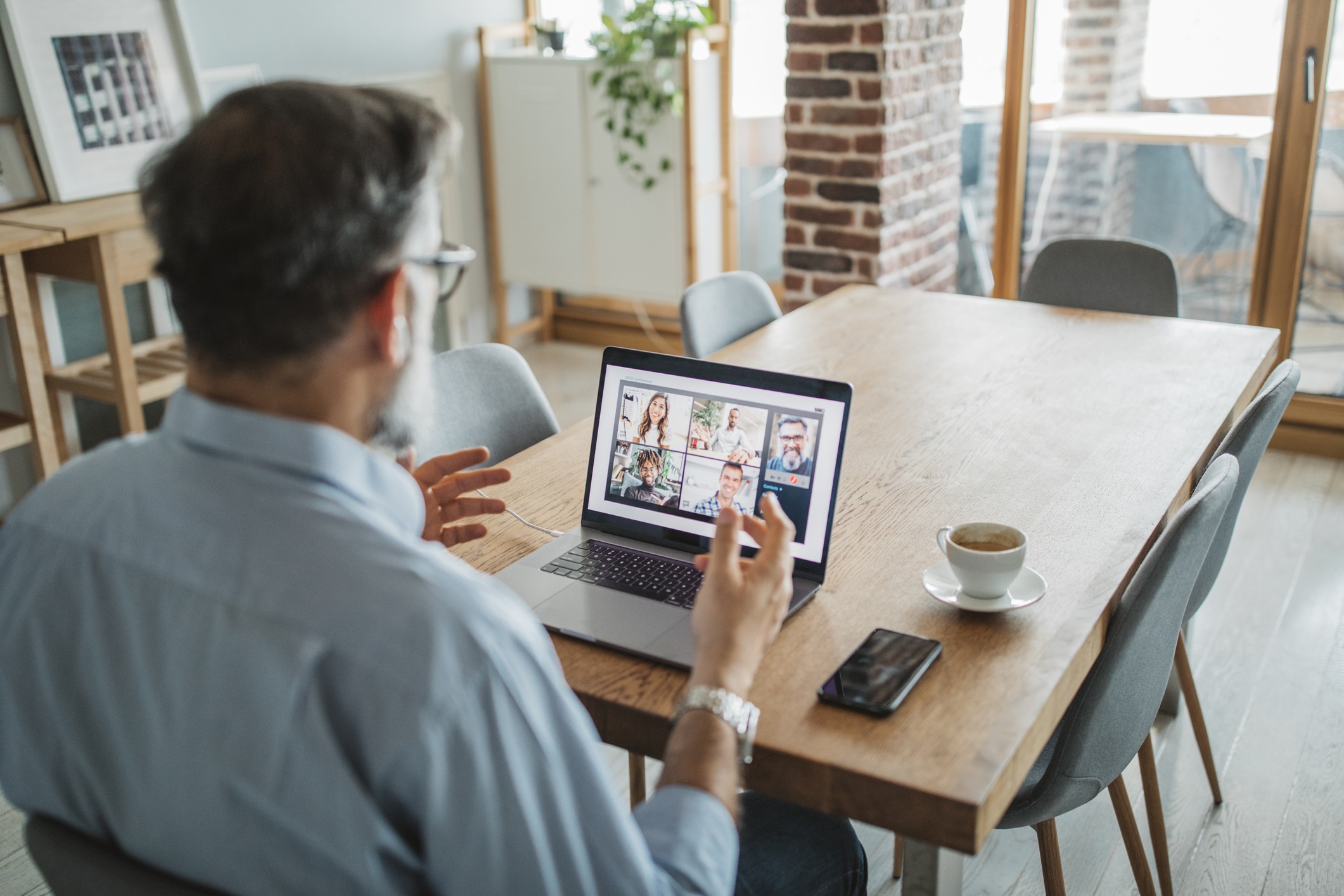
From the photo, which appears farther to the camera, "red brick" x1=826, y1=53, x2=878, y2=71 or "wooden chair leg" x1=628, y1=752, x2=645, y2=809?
"red brick" x1=826, y1=53, x2=878, y2=71

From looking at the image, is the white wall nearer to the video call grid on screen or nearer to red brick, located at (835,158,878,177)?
red brick, located at (835,158,878,177)

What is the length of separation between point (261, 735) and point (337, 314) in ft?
0.97

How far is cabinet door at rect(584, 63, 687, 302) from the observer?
14.1 feet

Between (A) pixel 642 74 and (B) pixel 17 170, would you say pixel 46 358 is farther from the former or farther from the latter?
(A) pixel 642 74

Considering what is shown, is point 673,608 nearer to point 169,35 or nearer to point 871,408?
point 871,408

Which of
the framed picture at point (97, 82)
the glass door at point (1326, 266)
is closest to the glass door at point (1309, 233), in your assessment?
the glass door at point (1326, 266)

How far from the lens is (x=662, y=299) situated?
4.48m

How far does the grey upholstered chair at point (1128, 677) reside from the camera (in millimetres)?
1369

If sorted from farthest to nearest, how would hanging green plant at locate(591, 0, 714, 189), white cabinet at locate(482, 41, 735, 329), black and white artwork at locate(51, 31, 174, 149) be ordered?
white cabinet at locate(482, 41, 735, 329)
hanging green plant at locate(591, 0, 714, 189)
black and white artwork at locate(51, 31, 174, 149)

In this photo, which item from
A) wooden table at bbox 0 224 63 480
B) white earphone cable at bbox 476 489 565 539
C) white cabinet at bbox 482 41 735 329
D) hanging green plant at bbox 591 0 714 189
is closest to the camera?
white earphone cable at bbox 476 489 565 539

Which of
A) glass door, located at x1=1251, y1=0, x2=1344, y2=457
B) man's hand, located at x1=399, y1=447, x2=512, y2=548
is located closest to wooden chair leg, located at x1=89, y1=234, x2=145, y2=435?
man's hand, located at x1=399, y1=447, x2=512, y2=548

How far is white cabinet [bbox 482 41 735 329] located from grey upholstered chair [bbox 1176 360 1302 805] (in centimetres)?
265

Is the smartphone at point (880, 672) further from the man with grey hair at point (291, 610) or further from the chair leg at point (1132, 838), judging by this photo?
the chair leg at point (1132, 838)

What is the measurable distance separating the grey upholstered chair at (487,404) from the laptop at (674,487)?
52 cm
